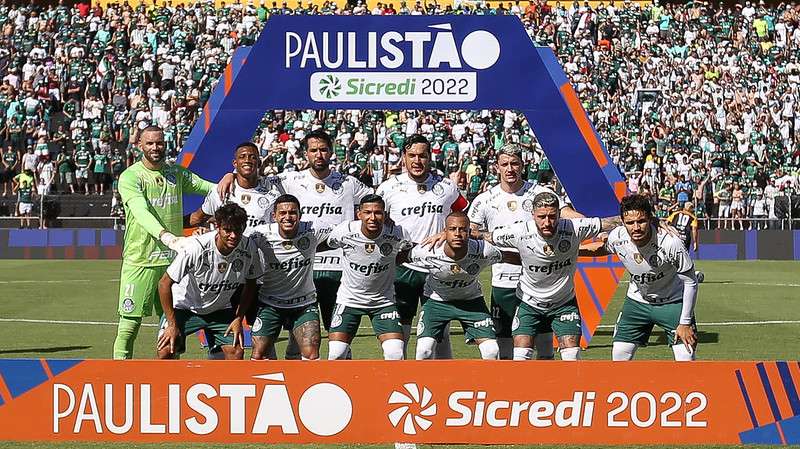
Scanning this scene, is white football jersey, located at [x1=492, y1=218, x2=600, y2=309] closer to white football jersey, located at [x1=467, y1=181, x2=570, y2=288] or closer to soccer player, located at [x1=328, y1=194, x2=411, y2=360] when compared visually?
white football jersey, located at [x1=467, y1=181, x2=570, y2=288]

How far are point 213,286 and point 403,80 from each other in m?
4.18

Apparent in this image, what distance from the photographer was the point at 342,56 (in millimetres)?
13102

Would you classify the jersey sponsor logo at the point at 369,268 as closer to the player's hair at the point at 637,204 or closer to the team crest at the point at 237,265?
the team crest at the point at 237,265

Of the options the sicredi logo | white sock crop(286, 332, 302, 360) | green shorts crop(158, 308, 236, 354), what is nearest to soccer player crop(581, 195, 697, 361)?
white sock crop(286, 332, 302, 360)

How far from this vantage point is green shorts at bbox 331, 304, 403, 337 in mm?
10203

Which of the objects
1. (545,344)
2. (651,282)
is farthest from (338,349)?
(651,282)

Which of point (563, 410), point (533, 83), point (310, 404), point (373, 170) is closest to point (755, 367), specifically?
point (563, 410)

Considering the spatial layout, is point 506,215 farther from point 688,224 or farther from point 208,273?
point 688,224

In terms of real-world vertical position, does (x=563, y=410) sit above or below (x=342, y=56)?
below

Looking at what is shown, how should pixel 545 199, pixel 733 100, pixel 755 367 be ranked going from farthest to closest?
pixel 733 100, pixel 545 199, pixel 755 367

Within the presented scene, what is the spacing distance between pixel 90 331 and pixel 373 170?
1597cm

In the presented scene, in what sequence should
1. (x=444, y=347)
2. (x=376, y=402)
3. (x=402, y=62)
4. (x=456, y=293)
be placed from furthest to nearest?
1. (x=402, y=62)
2. (x=444, y=347)
3. (x=456, y=293)
4. (x=376, y=402)

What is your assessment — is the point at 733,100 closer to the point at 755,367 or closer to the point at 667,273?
the point at 667,273

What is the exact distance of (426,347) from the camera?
10.2m
